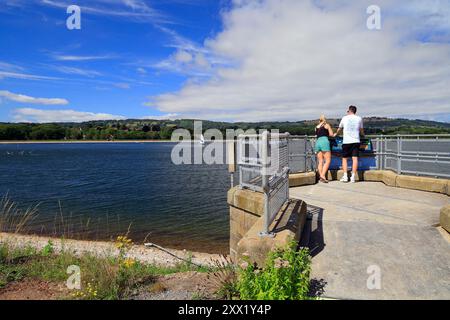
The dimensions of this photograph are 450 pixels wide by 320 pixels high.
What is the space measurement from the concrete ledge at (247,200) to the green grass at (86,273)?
226 cm

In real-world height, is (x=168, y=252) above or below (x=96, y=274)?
below

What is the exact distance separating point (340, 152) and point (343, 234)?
19.8ft

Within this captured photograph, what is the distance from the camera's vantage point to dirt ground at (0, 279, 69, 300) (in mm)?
4725

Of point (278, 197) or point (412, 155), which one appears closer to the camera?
point (278, 197)

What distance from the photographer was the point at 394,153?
10539 mm

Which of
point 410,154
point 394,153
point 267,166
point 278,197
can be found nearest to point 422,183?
point 410,154

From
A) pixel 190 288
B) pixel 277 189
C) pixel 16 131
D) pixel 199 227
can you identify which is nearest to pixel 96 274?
pixel 190 288

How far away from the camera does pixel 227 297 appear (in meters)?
4.23

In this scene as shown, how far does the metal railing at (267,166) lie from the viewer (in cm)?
496

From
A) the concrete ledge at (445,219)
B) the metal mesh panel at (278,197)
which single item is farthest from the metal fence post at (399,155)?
the metal mesh panel at (278,197)

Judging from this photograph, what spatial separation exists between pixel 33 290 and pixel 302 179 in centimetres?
744

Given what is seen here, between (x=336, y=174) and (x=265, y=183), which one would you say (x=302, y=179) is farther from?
(x=265, y=183)
